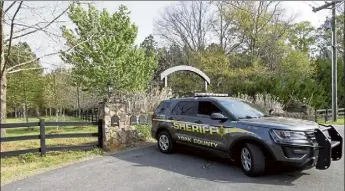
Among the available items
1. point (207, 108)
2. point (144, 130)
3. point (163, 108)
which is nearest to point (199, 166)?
point (207, 108)

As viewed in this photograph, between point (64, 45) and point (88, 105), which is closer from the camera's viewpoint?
point (64, 45)

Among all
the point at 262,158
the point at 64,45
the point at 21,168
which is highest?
the point at 64,45

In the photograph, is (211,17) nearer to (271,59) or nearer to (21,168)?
(271,59)

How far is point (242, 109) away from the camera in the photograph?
6305 mm

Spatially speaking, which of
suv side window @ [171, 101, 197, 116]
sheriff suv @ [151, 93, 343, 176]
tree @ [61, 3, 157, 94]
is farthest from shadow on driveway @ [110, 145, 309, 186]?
tree @ [61, 3, 157, 94]

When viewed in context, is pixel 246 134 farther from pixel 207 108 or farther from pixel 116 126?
pixel 116 126

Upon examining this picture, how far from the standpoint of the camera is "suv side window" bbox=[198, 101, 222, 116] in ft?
20.8

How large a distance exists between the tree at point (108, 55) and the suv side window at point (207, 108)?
1207cm

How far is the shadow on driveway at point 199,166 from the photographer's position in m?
5.18

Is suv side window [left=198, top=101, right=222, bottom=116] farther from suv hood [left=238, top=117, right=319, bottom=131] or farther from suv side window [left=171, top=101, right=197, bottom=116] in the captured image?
suv hood [left=238, top=117, right=319, bottom=131]

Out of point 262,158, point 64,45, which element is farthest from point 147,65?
point 262,158

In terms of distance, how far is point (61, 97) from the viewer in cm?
2314

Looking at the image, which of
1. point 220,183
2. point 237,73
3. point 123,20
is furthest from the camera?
point 237,73

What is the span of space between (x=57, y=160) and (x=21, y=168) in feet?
2.78
